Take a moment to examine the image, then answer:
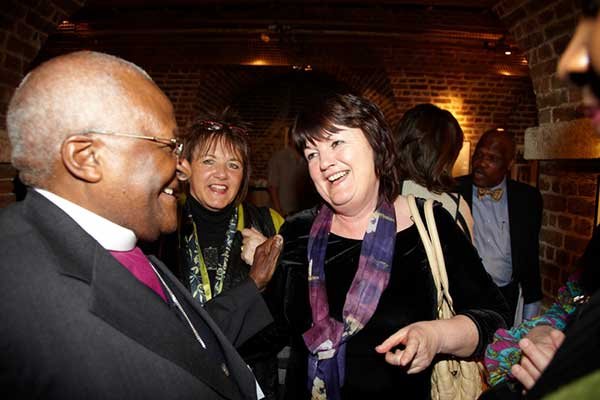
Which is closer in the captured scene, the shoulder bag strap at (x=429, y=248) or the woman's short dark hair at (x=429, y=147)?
the shoulder bag strap at (x=429, y=248)

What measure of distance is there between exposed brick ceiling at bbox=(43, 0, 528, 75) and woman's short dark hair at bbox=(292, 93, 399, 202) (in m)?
4.49

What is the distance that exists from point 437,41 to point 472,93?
1.62 meters

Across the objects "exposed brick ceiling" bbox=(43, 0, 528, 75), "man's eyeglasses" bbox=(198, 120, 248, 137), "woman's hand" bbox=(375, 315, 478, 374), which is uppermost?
"exposed brick ceiling" bbox=(43, 0, 528, 75)

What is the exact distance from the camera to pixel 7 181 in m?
2.91

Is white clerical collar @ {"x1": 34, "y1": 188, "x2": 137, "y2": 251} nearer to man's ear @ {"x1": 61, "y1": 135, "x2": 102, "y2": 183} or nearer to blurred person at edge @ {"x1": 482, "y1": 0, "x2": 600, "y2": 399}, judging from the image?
man's ear @ {"x1": 61, "y1": 135, "x2": 102, "y2": 183}

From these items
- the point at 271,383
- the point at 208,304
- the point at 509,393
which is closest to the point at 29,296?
the point at 208,304

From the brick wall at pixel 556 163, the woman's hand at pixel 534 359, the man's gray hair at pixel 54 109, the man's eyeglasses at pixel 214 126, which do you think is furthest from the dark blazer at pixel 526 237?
the man's gray hair at pixel 54 109

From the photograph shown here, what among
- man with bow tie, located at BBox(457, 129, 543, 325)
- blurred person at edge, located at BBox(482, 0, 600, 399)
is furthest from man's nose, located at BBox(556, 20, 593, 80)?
man with bow tie, located at BBox(457, 129, 543, 325)

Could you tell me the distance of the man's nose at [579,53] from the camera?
56cm

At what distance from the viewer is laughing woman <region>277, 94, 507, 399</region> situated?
61.9 inches

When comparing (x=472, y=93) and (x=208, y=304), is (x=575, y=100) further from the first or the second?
(x=472, y=93)

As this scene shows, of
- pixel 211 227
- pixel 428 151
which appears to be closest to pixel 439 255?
pixel 428 151

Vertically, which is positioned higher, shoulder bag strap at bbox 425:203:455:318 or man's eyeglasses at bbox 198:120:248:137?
man's eyeglasses at bbox 198:120:248:137

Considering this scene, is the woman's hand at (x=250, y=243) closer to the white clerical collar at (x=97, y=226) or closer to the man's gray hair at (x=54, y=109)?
the white clerical collar at (x=97, y=226)
